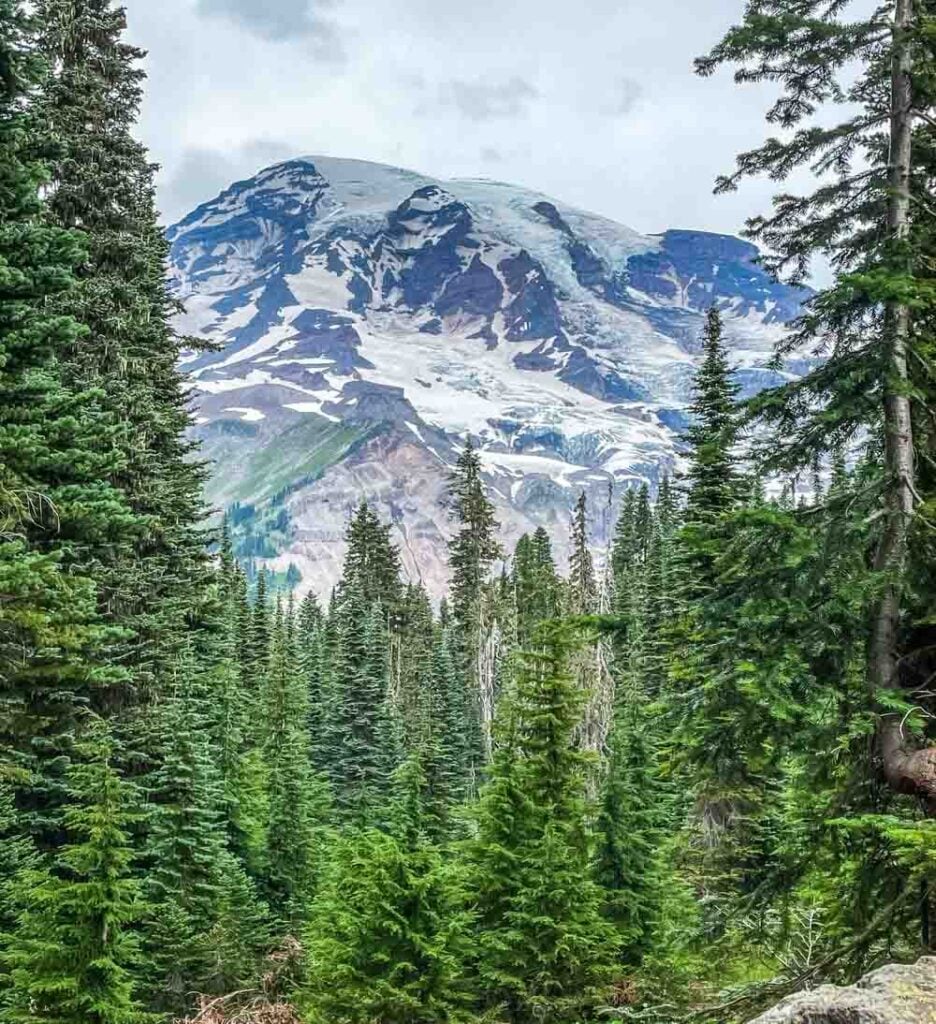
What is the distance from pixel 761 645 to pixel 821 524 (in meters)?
1.10

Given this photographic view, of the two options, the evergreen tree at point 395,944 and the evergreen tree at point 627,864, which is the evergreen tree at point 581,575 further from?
the evergreen tree at point 395,944

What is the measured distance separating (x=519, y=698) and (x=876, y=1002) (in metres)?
10.5

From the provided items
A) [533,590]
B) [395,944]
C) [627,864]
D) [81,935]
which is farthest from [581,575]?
[81,935]

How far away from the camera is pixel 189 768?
1562cm

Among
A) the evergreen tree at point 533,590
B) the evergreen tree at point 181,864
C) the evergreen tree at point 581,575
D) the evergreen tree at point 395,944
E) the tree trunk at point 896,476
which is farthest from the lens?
the evergreen tree at point 533,590

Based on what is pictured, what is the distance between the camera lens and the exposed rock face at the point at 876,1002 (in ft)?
13.6

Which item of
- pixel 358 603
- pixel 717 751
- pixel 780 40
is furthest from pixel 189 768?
pixel 358 603

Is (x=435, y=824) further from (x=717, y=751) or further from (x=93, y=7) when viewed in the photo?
(x=93, y=7)

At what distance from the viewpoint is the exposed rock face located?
4.15m

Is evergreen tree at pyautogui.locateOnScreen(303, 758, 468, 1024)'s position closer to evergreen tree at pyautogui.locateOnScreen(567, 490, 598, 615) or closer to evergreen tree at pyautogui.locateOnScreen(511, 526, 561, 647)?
evergreen tree at pyautogui.locateOnScreen(511, 526, 561, 647)

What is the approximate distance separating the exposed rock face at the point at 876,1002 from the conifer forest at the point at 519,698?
28.2 inches

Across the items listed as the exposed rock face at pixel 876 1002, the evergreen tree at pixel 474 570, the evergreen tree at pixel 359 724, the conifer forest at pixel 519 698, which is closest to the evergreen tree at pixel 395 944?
the conifer forest at pixel 519 698

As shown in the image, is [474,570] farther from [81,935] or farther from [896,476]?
[896,476]

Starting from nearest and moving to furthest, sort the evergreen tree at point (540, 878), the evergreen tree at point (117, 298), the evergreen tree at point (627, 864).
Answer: the evergreen tree at point (540, 878)
the evergreen tree at point (627, 864)
the evergreen tree at point (117, 298)
